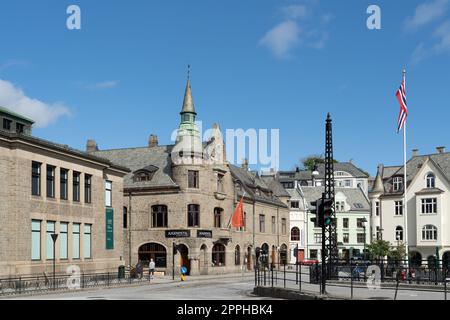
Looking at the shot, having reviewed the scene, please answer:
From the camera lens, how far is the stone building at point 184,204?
59.4 metres

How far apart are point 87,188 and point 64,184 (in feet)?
10.2

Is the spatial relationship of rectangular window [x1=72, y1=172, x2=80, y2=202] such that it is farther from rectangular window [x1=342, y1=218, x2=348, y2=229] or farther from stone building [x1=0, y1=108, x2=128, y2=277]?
rectangular window [x1=342, y1=218, x2=348, y2=229]

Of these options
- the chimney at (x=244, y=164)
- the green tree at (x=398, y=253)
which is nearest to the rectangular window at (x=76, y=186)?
the green tree at (x=398, y=253)

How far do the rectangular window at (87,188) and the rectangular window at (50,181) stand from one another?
4.06 metres

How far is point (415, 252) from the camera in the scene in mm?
68688

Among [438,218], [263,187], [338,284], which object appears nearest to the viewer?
[338,284]

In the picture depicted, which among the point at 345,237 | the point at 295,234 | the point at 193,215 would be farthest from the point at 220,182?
the point at 345,237

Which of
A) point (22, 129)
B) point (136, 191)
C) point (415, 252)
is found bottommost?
point (415, 252)

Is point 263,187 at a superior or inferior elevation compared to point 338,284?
superior

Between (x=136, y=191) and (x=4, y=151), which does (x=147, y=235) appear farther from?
(x=4, y=151)

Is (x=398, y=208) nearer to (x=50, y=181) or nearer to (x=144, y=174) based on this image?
(x=144, y=174)
